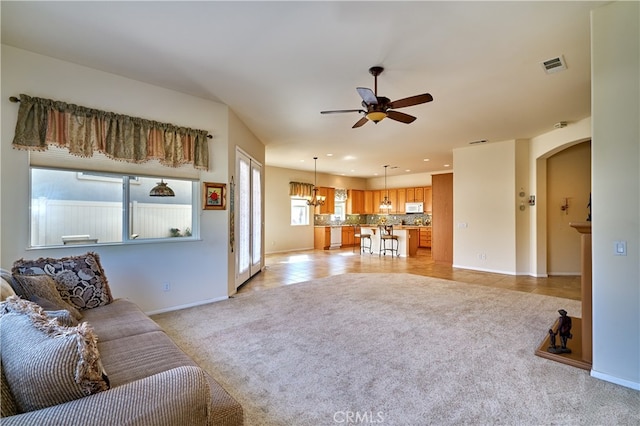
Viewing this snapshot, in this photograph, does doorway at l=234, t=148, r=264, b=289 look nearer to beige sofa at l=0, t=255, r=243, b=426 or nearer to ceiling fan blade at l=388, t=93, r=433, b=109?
ceiling fan blade at l=388, t=93, r=433, b=109

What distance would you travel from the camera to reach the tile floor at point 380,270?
5171 millimetres

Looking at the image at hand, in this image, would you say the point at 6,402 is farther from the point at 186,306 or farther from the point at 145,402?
the point at 186,306

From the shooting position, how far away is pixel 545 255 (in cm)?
610

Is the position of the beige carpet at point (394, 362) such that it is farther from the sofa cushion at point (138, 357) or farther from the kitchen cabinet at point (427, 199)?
the kitchen cabinet at point (427, 199)

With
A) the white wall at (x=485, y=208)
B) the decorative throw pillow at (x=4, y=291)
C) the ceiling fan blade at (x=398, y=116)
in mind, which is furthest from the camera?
the white wall at (x=485, y=208)

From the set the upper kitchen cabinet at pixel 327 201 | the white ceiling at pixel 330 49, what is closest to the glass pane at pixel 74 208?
the white ceiling at pixel 330 49

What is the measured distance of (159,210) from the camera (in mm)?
3852

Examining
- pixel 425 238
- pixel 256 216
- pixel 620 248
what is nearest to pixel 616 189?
pixel 620 248

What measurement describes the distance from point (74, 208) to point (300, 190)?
741 centimetres

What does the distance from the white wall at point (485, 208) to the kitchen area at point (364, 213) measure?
340cm

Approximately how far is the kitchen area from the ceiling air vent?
7.06 meters

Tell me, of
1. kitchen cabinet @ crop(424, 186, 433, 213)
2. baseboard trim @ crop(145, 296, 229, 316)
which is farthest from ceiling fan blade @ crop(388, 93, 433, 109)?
kitchen cabinet @ crop(424, 186, 433, 213)

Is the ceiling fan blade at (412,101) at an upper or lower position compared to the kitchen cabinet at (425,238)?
upper

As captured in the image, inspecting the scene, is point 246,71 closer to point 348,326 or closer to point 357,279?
point 348,326
